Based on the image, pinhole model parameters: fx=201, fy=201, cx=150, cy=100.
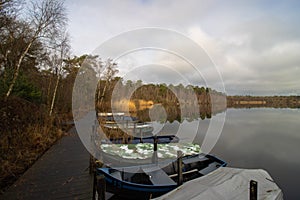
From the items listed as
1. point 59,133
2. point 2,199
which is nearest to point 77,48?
point 59,133

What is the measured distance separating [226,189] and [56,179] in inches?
151

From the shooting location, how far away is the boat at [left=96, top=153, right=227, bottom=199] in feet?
15.8

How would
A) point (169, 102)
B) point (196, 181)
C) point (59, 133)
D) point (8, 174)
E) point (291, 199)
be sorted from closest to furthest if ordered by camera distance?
point (196, 181), point (8, 174), point (291, 199), point (59, 133), point (169, 102)

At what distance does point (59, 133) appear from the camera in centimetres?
1005

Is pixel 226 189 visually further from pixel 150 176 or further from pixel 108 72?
pixel 108 72

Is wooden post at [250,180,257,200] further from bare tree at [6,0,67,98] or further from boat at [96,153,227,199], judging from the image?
bare tree at [6,0,67,98]

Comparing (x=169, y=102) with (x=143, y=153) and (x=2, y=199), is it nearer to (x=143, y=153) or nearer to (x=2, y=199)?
(x=143, y=153)

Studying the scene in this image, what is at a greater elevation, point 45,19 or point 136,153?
point 45,19

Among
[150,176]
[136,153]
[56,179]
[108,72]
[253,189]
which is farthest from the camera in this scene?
[108,72]

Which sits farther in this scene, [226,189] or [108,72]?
[108,72]

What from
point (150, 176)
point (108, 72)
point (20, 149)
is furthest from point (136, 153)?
point (108, 72)

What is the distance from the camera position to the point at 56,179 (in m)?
4.84

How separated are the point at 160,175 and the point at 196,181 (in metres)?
1.66

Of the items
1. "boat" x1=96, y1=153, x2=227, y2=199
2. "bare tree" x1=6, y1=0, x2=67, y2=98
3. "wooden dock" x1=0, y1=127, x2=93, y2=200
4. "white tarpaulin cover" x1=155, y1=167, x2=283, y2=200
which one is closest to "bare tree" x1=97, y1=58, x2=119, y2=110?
"bare tree" x1=6, y1=0, x2=67, y2=98
